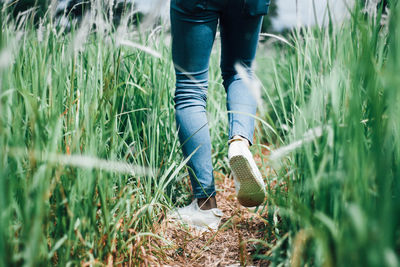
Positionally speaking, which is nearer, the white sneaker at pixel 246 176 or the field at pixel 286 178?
the field at pixel 286 178

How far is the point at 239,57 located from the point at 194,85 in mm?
217

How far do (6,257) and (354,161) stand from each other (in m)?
0.61

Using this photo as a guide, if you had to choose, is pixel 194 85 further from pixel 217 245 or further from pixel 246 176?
pixel 217 245

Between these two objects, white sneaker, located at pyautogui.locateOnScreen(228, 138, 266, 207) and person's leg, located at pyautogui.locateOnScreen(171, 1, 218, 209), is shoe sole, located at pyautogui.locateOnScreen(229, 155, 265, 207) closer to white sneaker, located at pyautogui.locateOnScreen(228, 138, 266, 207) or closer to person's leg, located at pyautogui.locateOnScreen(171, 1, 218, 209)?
white sneaker, located at pyautogui.locateOnScreen(228, 138, 266, 207)

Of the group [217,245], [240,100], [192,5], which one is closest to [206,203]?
[217,245]

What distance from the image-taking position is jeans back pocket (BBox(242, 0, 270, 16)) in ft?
3.53

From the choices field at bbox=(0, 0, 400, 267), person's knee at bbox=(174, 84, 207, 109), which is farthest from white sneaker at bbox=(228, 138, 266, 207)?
person's knee at bbox=(174, 84, 207, 109)

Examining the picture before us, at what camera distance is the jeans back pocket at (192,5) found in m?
1.02

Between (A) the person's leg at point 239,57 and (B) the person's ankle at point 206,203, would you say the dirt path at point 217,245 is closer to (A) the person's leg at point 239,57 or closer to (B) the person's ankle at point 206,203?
(B) the person's ankle at point 206,203

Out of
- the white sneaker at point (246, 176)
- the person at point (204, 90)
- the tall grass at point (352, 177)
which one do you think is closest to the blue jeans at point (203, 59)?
the person at point (204, 90)

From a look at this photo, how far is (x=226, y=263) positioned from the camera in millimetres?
935

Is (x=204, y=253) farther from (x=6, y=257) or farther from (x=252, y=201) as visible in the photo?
(x=6, y=257)

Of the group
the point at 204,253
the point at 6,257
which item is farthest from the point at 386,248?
the point at 204,253

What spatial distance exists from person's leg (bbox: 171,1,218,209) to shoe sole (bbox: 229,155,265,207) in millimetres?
140
